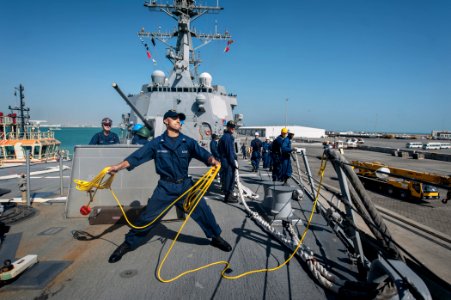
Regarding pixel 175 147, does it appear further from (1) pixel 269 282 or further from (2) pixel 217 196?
(2) pixel 217 196

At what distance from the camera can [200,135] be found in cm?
1255

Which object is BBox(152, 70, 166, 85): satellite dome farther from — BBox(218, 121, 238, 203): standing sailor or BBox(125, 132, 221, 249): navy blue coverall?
BBox(125, 132, 221, 249): navy blue coverall

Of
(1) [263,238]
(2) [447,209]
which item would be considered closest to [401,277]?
(1) [263,238]

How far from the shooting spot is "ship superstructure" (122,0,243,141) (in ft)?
44.1

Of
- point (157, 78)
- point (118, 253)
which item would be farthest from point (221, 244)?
point (157, 78)

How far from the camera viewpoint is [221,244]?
2.80 metres

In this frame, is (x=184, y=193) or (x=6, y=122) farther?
(x=6, y=122)

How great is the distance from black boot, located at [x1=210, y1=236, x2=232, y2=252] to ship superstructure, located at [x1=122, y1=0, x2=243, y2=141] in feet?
26.3

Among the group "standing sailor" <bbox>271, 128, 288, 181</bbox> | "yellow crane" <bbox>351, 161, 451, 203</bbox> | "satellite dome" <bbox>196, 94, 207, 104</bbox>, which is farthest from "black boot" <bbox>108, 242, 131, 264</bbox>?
"satellite dome" <bbox>196, 94, 207, 104</bbox>

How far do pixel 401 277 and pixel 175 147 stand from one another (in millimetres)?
2226

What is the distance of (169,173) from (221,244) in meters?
1.01

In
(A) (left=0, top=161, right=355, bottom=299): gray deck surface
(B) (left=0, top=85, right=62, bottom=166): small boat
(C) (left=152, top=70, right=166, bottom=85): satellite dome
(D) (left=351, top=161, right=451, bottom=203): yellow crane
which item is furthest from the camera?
(B) (left=0, top=85, right=62, bottom=166): small boat

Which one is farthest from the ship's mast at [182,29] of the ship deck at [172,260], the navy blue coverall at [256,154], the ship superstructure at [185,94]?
the ship deck at [172,260]

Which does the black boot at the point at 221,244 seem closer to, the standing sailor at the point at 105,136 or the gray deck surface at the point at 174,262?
the gray deck surface at the point at 174,262
